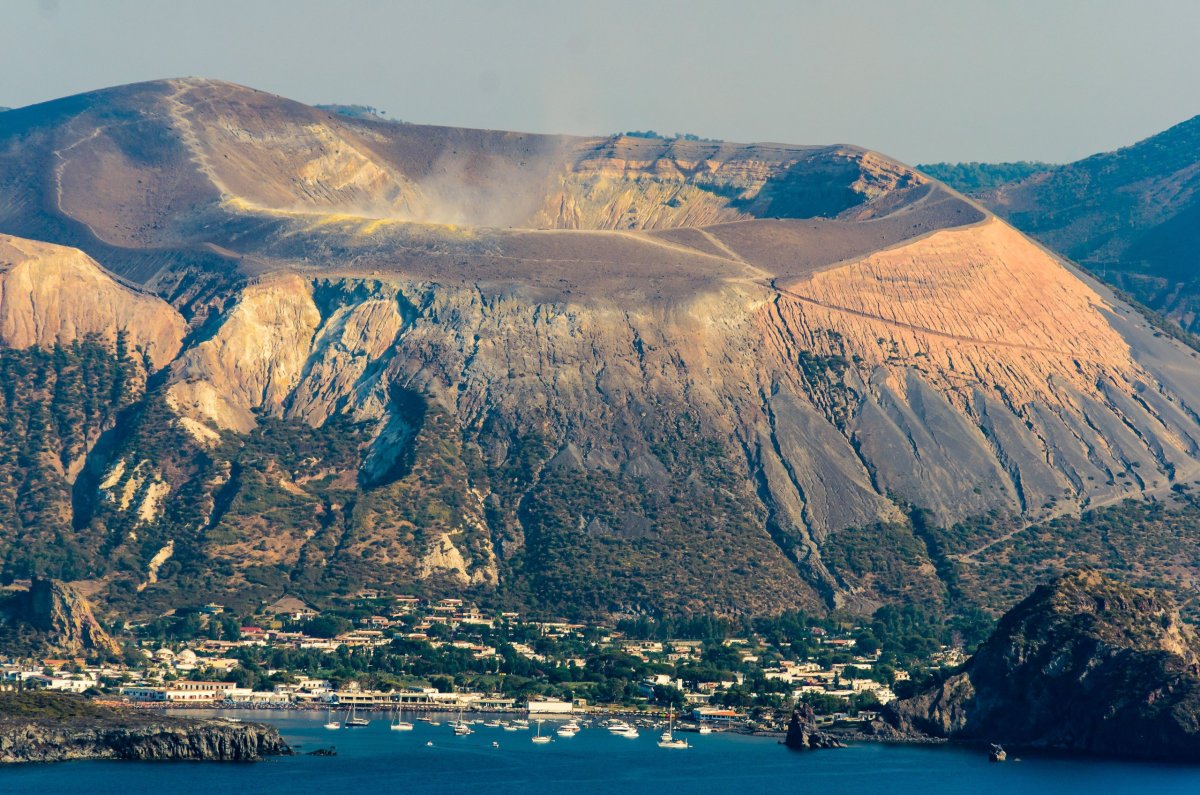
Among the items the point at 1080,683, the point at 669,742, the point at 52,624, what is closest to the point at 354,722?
the point at 669,742

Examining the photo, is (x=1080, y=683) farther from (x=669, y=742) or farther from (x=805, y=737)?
(x=669, y=742)

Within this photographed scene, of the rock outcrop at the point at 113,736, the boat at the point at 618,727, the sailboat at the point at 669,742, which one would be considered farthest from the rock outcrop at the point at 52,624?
the sailboat at the point at 669,742

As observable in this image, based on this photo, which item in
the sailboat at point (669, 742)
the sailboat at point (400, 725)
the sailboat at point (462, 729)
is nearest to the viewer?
the sailboat at point (669, 742)

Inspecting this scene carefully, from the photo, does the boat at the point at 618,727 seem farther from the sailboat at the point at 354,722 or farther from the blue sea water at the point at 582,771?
the sailboat at the point at 354,722

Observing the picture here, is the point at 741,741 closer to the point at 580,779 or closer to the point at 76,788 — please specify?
the point at 580,779

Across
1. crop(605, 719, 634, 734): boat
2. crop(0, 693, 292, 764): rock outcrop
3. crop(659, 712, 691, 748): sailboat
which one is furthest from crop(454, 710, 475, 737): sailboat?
crop(0, 693, 292, 764): rock outcrop
